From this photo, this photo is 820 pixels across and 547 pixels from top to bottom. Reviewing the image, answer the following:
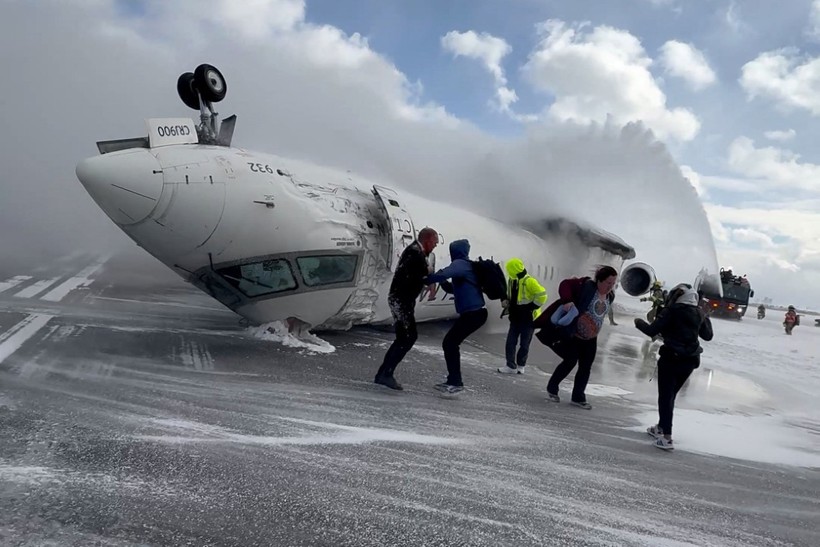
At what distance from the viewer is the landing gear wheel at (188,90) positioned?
7832mm

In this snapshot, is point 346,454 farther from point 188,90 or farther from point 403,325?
point 188,90

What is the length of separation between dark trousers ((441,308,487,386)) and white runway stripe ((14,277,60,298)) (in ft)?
30.0

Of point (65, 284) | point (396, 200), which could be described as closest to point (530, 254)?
point (396, 200)

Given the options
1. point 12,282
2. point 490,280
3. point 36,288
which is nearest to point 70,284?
point 12,282

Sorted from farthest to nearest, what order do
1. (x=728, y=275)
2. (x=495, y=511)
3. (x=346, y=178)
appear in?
(x=728, y=275) < (x=346, y=178) < (x=495, y=511)

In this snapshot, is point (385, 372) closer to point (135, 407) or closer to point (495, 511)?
point (135, 407)

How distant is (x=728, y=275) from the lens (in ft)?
104

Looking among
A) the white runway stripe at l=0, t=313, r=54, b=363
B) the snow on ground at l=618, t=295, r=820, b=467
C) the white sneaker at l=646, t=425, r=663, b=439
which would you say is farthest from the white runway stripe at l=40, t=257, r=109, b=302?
the snow on ground at l=618, t=295, r=820, b=467

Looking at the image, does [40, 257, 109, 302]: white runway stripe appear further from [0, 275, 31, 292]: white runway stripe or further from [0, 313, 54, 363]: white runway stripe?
[0, 313, 54, 363]: white runway stripe

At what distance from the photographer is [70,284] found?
13.4 meters

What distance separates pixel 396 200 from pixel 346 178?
2.91 feet

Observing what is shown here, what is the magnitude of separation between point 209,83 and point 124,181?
2.35 m

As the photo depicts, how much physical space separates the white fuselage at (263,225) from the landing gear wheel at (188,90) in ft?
4.60

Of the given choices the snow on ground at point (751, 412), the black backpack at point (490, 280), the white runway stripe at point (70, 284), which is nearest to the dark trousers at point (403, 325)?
the black backpack at point (490, 280)
